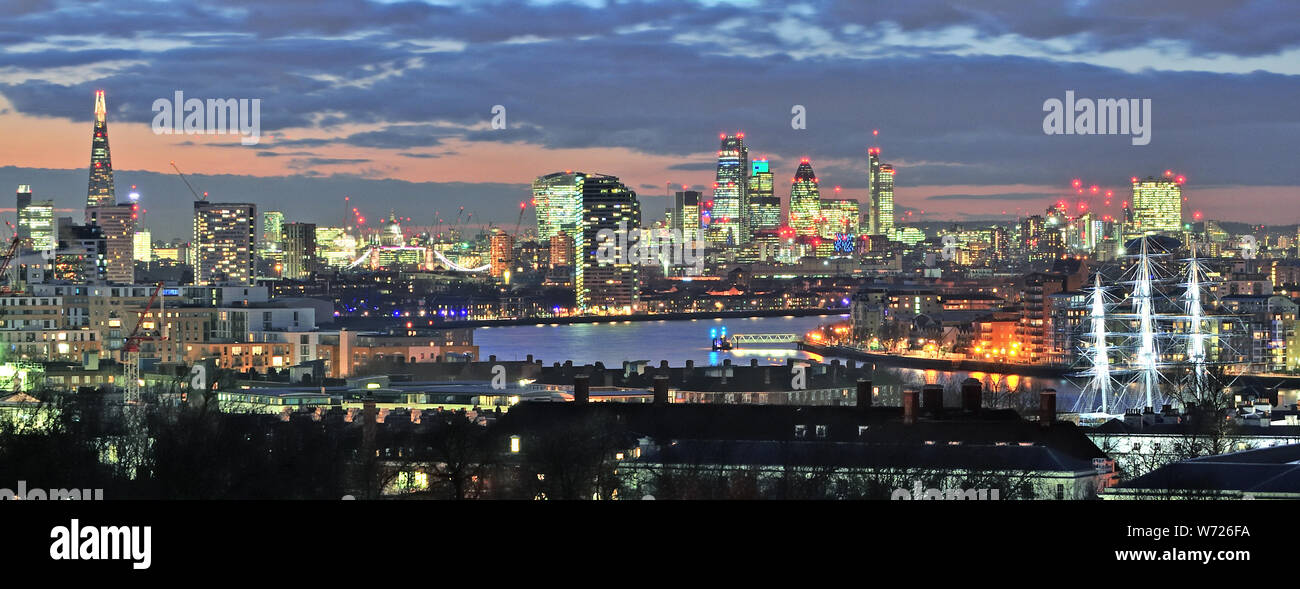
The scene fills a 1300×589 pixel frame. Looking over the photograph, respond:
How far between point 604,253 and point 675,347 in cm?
3454

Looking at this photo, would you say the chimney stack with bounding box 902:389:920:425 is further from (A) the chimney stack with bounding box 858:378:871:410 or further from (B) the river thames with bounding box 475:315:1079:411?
(B) the river thames with bounding box 475:315:1079:411

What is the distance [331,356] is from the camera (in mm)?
29688

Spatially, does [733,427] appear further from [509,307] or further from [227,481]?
[509,307]

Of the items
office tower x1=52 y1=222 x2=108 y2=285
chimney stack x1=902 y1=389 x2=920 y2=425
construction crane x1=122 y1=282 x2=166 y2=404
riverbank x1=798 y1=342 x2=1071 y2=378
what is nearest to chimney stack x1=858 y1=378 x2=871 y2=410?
chimney stack x1=902 y1=389 x2=920 y2=425

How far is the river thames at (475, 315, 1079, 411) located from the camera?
34.0 metres

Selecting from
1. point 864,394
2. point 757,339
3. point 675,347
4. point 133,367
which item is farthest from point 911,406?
point 757,339

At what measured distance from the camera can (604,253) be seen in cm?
8219

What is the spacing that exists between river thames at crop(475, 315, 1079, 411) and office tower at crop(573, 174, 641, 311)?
6.89m

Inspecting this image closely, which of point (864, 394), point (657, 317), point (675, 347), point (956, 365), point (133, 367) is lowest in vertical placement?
point (956, 365)

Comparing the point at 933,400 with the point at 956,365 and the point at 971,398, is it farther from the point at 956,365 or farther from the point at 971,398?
the point at 956,365

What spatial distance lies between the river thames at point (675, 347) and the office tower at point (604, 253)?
689 centimetres
